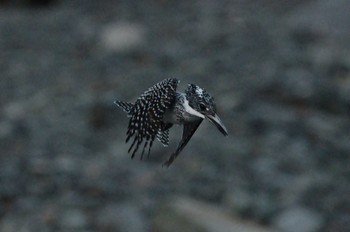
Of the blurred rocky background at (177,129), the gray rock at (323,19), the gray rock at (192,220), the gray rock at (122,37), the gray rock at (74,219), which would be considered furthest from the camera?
the gray rock at (323,19)

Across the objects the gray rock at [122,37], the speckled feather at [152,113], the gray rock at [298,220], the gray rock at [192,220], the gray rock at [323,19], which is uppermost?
the gray rock at [323,19]

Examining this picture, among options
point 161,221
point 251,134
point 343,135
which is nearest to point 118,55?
point 251,134

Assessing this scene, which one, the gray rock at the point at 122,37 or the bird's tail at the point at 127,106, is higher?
the gray rock at the point at 122,37

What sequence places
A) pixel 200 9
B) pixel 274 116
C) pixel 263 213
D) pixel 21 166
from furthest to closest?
pixel 200 9 → pixel 274 116 → pixel 21 166 → pixel 263 213

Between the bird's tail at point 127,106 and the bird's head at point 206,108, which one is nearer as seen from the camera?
the bird's head at point 206,108

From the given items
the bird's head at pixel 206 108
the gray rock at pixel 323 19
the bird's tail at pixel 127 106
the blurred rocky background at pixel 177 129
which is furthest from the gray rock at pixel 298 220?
the bird's head at pixel 206 108

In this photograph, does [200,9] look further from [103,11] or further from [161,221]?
[161,221]

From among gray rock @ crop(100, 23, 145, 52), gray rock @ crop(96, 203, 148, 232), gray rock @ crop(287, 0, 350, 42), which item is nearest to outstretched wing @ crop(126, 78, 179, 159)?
gray rock @ crop(96, 203, 148, 232)

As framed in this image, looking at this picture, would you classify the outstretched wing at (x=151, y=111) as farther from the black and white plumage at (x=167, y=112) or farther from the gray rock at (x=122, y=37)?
the gray rock at (x=122, y=37)
